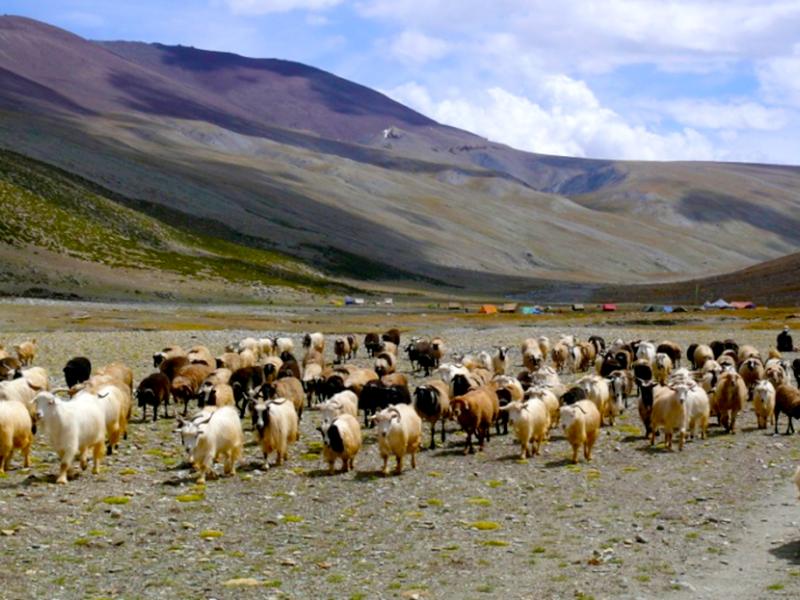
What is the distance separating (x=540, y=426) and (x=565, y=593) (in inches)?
430

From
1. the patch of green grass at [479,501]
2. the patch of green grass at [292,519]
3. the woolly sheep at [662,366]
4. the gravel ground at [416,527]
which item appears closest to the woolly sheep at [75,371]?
the gravel ground at [416,527]

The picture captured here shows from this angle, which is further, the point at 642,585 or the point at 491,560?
the point at 491,560

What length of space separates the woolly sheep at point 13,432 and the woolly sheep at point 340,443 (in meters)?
6.25

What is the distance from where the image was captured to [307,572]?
48.3 ft

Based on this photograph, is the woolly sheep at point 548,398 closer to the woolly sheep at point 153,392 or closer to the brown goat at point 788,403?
the brown goat at point 788,403

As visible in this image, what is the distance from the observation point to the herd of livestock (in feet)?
68.3

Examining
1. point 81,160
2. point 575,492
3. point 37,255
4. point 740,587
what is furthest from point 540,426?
point 81,160

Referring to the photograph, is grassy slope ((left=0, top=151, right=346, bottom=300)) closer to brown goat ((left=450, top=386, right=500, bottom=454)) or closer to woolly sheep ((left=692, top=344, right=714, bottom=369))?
woolly sheep ((left=692, top=344, right=714, bottom=369))

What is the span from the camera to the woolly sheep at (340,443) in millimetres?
21656

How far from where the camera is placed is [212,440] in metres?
20.8

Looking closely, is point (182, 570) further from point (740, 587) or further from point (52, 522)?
point (740, 587)

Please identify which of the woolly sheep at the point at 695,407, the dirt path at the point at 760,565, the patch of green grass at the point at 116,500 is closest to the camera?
the dirt path at the point at 760,565

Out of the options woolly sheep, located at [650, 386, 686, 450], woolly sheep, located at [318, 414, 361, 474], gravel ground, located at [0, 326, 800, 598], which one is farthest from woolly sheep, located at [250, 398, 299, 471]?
woolly sheep, located at [650, 386, 686, 450]

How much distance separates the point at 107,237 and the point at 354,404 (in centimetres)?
12674
